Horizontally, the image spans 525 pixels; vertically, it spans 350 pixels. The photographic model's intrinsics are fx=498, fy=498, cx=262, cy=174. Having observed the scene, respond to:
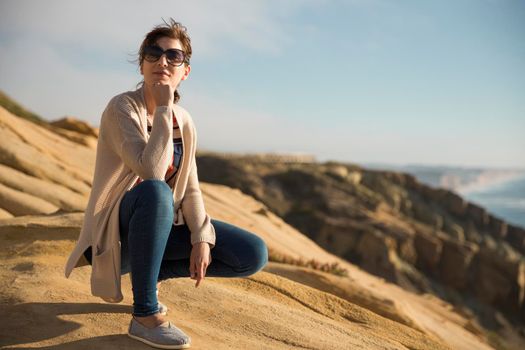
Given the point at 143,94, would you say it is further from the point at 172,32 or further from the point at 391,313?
the point at 391,313

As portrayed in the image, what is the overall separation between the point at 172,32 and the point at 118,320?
2.26m

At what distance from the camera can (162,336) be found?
340 cm

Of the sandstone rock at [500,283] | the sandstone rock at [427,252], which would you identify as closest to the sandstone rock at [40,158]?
the sandstone rock at [427,252]

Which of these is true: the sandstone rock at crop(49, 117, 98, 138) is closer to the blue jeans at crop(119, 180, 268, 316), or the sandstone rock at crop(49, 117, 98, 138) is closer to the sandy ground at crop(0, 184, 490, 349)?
the sandy ground at crop(0, 184, 490, 349)

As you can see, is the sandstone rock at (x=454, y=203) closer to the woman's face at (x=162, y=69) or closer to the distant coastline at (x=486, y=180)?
the woman's face at (x=162, y=69)

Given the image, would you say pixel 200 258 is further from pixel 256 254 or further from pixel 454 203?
pixel 454 203

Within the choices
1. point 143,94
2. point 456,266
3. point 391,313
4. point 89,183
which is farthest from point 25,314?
point 456,266

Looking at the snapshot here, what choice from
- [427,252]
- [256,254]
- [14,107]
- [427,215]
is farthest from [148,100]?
[427,215]

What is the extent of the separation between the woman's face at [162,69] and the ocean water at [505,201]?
92.2 meters

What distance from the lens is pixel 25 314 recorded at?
3777mm

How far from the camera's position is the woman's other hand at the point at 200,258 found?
12.1 feet

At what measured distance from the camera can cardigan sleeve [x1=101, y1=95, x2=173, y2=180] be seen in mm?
3328

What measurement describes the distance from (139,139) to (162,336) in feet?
4.45

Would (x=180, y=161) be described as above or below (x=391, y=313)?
above
